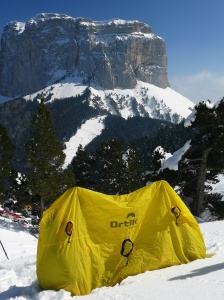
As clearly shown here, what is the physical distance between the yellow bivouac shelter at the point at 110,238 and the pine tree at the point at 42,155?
19570mm

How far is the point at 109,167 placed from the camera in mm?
38438

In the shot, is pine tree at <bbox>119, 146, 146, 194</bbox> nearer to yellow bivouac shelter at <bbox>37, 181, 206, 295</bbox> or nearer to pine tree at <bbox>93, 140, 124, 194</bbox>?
pine tree at <bbox>93, 140, 124, 194</bbox>

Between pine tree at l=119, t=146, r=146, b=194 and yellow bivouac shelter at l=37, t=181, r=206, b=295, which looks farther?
pine tree at l=119, t=146, r=146, b=194

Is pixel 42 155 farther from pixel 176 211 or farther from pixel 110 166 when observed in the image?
pixel 176 211

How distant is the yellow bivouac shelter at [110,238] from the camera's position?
6652 mm

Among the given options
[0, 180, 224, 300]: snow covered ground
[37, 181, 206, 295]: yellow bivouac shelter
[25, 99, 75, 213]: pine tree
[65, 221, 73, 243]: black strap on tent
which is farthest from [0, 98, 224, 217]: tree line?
[65, 221, 73, 243]: black strap on tent

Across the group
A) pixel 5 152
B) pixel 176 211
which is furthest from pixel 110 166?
pixel 176 211

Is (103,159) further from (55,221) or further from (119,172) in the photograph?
(55,221)

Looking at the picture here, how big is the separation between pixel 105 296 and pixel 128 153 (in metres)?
32.7

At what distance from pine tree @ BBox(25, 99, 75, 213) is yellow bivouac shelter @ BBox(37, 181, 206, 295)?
19.6 metres

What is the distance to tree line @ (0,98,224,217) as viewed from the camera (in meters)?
19.1

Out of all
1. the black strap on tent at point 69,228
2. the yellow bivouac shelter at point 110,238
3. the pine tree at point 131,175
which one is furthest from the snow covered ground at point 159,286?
the pine tree at point 131,175

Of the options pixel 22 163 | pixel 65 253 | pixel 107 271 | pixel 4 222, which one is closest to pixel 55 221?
pixel 65 253

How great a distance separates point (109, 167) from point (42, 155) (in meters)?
12.6
